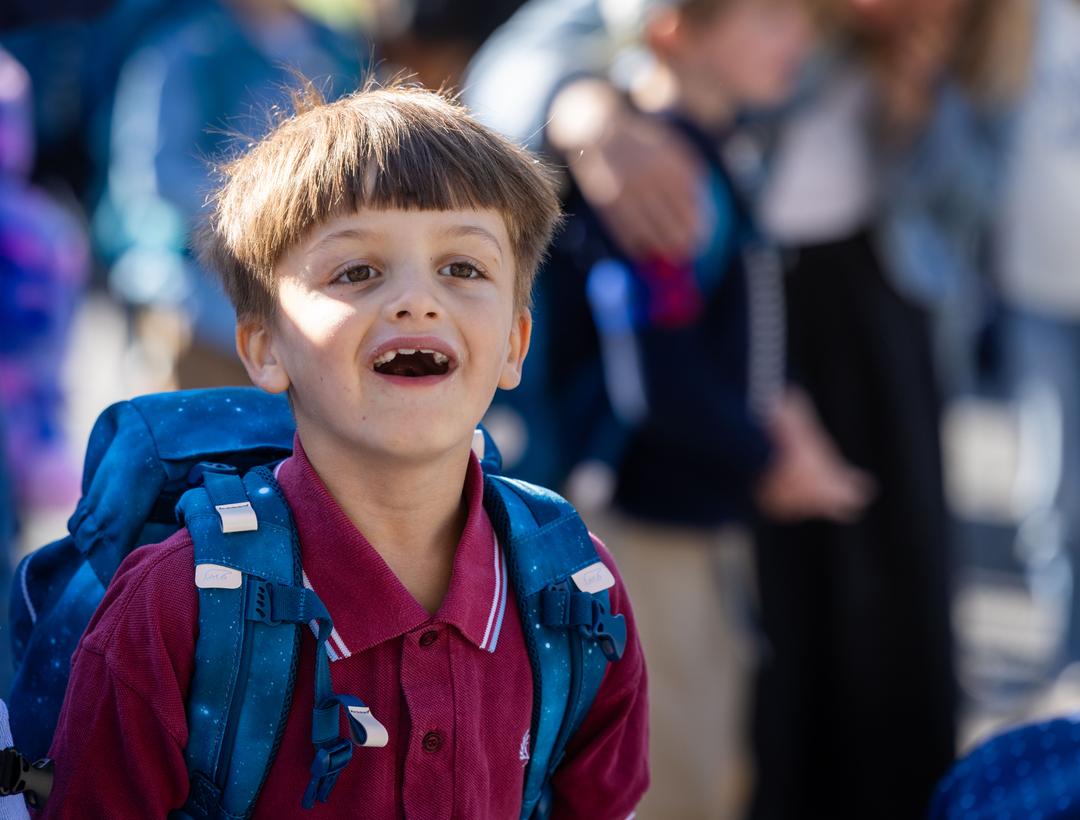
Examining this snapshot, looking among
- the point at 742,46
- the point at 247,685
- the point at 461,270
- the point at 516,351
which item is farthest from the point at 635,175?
the point at 247,685

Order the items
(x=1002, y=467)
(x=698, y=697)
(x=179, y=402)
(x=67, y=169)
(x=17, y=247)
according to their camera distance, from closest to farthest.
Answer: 1. (x=179, y=402)
2. (x=698, y=697)
3. (x=17, y=247)
4. (x=67, y=169)
5. (x=1002, y=467)

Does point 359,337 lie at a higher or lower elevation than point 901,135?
lower

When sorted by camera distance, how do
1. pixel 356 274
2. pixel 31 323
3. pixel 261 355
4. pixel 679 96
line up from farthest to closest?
pixel 31 323 < pixel 679 96 < pixel 261 355 < pixel 356 274

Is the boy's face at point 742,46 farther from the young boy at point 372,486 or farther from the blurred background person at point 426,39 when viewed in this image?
the young boy at point 372,486

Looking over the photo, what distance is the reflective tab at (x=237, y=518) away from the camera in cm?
157

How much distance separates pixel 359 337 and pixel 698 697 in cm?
194

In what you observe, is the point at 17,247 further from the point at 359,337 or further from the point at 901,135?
the point at 359,337

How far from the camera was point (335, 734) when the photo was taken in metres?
1.53

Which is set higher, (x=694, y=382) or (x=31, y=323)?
(x=31, y=323)

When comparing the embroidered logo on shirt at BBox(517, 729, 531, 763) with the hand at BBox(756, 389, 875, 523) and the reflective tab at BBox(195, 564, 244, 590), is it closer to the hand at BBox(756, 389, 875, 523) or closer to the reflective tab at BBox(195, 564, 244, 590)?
the reflective tab at BBox(195, 564, 244, 590)

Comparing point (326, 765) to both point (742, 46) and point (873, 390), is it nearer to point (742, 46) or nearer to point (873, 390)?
point (742, 46)

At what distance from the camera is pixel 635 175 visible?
2.82 metres

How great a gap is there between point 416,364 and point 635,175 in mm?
1275

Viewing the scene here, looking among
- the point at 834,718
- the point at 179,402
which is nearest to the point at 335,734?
the point at 179,402
